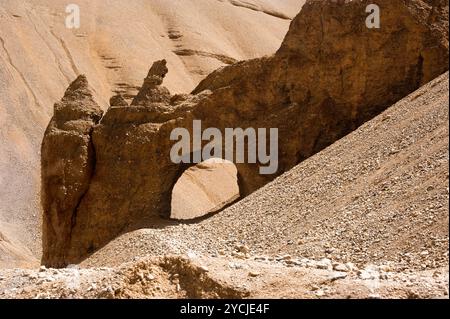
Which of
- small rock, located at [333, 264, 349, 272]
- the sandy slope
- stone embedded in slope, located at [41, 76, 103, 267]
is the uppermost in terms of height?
small rock, located at [333, 264, 349, 272]

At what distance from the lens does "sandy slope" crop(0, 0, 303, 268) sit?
120ft

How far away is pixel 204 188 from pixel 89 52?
1281 centimetres

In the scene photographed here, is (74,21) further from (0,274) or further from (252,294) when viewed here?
(252,294)

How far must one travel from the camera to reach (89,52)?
46594 mm

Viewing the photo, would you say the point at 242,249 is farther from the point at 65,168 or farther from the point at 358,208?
the point at 65,168

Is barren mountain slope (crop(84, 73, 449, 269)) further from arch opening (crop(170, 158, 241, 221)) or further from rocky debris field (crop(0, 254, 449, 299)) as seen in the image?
arch opening (crop(170, 158, 241, 221))

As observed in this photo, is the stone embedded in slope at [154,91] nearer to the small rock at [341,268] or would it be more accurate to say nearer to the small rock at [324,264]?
the small rock at [324,264]

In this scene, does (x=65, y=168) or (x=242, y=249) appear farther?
(x=65, y=168)

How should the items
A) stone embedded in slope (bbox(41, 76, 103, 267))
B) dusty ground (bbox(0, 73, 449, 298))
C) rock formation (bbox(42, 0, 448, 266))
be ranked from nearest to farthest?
1. dusty ground (bbox(0, 73, 449, 298))
2. rock formation (bbox(42, 0, 448, 266))
3. stone embedded in slope (bbox(41, 76, 103, 267))

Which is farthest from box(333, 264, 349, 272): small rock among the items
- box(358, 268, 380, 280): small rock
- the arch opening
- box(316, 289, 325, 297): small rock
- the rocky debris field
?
the arch opening

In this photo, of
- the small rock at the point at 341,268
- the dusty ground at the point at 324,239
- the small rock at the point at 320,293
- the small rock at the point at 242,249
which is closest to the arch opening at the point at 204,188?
the dusty ground at the point at 324,239

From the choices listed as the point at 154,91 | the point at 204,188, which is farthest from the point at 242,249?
the point at 204,188

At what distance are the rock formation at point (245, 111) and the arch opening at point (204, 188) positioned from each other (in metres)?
12.2

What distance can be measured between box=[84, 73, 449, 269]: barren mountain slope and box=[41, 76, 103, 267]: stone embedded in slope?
2273 millimetres
